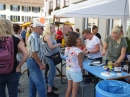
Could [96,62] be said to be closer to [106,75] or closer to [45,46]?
[106,75]

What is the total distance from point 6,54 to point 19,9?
114 ft

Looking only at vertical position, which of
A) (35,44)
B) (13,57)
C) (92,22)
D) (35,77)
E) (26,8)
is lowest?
(35,77)

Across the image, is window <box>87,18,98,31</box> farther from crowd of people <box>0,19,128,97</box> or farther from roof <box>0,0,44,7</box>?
roof <box>0,0,44,7</box>

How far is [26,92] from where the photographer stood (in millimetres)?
4078

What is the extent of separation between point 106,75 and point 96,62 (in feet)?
2.81

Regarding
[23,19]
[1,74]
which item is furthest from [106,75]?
[23,19]

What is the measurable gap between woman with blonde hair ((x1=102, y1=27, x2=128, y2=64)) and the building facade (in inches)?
1244

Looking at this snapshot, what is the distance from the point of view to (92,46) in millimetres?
3734

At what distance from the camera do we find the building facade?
33.8 m

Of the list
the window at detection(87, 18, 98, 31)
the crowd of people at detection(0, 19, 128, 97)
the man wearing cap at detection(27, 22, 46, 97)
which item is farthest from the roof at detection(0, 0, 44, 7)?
the man wearing cap at detection(27, 22, 46, 97)

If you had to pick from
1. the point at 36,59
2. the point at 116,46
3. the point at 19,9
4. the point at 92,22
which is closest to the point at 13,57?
the point at 36,59

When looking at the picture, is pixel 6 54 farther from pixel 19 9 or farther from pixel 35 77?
pixel 19 9

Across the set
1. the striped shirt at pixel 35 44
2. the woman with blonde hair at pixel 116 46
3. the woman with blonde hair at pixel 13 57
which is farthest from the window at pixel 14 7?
the woman with blonde hair at pixel 13 57

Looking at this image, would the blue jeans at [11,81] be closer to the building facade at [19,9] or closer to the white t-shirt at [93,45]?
the white t-shirt at [93,45]
